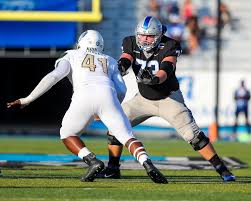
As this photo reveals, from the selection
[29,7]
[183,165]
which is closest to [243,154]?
[183,165]

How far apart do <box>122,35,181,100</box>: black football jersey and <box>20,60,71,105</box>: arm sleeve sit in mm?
826

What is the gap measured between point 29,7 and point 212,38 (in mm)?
4753

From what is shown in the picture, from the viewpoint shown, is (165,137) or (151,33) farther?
(165,137)

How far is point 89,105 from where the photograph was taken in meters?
7.74

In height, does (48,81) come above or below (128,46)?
below

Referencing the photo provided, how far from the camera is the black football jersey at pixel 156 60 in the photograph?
8375 mm

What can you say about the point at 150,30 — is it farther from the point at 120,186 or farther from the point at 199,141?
the point at 120,186

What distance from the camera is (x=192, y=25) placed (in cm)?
2159

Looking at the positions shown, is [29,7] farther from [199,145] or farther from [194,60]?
[199,145]

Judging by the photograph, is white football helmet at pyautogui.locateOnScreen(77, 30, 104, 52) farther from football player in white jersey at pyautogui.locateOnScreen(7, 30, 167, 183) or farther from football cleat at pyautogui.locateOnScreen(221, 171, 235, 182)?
football cleat at pyautogui.locateOnScreen(221, 171, 235, 182)

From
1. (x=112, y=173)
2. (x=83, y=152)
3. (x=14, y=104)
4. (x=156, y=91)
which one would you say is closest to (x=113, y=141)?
(x=112, y=173)

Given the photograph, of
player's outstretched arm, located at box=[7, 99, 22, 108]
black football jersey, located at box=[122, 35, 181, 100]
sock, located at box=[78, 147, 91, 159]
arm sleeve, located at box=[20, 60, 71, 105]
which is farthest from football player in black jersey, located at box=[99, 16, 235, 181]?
player's outstretched arm, located at box=[7, 99, 22, 108]

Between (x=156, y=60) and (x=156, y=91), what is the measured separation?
30 cm

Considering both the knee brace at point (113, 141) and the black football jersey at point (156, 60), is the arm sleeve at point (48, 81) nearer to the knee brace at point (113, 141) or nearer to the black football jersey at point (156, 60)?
the black football jersey at point (156, 60)
